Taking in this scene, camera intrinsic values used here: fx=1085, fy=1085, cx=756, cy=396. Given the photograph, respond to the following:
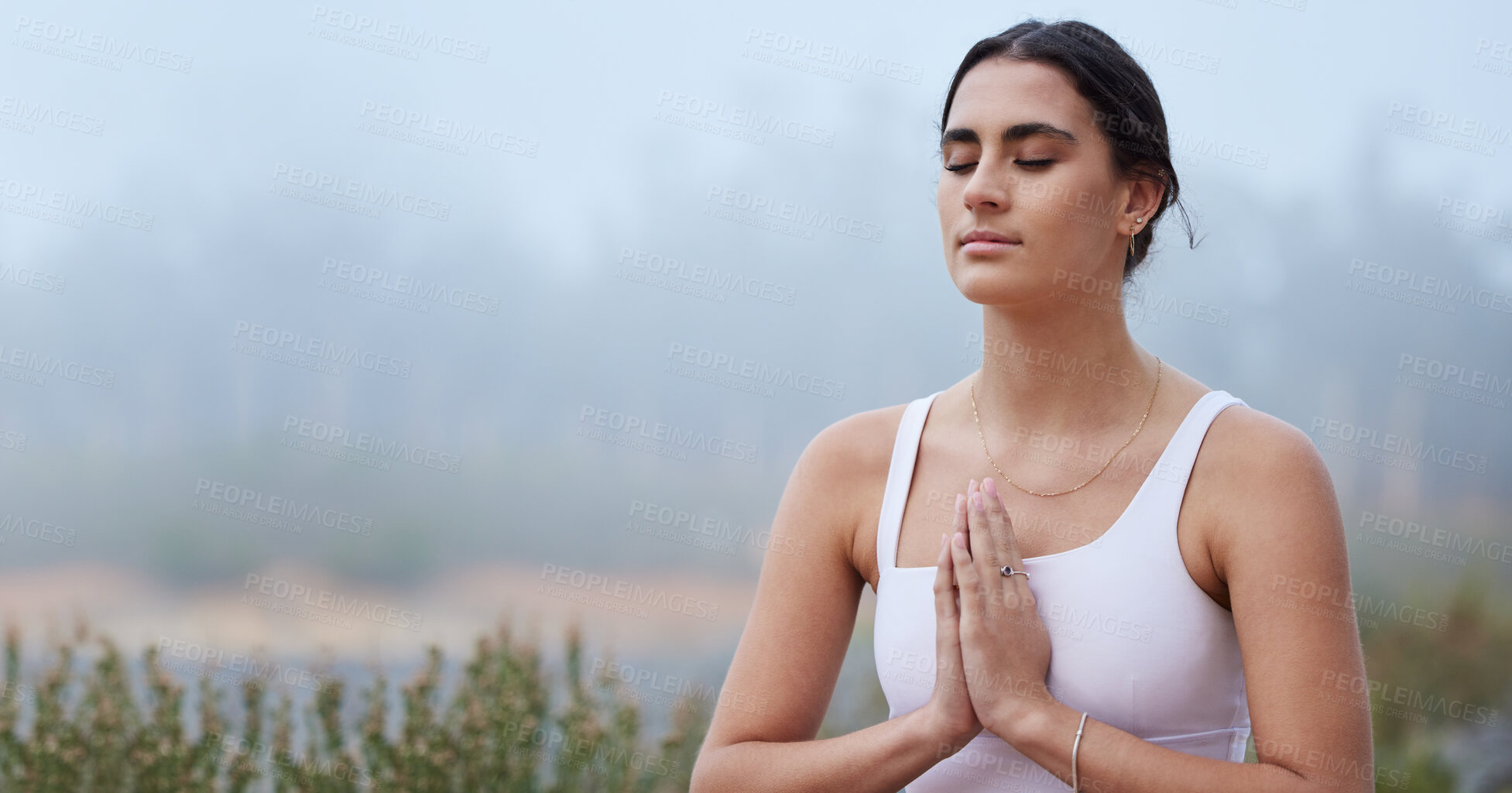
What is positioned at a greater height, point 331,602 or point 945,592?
point 945,592

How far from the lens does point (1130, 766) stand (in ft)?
4.78

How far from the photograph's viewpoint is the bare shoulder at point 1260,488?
1.48 meters

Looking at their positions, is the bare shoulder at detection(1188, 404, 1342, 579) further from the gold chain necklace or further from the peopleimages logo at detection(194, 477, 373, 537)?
the peopleimages logo at detection(194, 477, 373, 537)

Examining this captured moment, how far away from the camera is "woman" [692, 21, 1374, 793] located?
1.47 m

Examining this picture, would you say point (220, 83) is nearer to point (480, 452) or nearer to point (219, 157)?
point (219, 157)

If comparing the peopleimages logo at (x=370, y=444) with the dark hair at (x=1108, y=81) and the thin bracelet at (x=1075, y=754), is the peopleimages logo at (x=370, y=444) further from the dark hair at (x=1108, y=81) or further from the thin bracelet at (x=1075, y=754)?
the thin bracelet at (x=1075, y=754)

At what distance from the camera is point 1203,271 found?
141 inches

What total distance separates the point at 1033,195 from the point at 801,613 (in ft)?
2.49

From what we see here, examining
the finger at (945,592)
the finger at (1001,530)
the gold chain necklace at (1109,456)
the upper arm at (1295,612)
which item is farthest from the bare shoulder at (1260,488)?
the finger at (945,592)

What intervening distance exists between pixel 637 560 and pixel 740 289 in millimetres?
988

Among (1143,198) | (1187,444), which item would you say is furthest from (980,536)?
(1143,198)

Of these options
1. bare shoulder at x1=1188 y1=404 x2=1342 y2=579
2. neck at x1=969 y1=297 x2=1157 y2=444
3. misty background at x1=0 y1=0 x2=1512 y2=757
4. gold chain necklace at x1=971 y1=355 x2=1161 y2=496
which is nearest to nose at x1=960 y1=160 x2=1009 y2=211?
neck at x1=969 y1=297 x2=1157 y2=444

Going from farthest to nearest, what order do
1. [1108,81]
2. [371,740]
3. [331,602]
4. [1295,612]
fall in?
[331,602]
[371,740]
[1108,81]
[1295,612]

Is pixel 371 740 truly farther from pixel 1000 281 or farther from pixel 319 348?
pixel 1000 281
